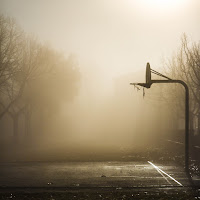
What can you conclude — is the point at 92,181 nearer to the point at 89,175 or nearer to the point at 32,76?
the point at 89,175

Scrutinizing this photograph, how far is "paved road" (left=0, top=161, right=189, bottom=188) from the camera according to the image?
1512cm

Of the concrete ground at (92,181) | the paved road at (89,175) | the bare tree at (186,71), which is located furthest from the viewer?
the bare tree at (186,71)

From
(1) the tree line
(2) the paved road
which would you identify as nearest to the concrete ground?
(2) the paved road

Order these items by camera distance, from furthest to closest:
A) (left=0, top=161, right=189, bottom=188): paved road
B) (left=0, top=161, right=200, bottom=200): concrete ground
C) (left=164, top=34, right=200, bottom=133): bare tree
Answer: (left=164, top=34, right=200, bottom=133): bare tree, (left=0, top=161, right=189, bottom=188): paved road, (left=0, top=161, right=200, bottom=200): concrete ground

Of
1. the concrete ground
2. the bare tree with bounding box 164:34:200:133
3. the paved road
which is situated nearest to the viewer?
the concrete ground

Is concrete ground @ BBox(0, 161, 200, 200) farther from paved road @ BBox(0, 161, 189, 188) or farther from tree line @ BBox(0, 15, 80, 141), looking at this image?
tree line @ BBox(0, 15, 80, 141)

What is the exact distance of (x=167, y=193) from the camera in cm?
1280

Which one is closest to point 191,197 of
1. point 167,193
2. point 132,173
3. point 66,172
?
point 167,193

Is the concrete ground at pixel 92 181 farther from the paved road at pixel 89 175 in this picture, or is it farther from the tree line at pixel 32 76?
the tree line at pixel 32 76

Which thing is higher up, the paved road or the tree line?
the tree line

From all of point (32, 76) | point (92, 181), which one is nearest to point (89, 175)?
point (92, 181)

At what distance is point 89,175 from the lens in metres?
17.5

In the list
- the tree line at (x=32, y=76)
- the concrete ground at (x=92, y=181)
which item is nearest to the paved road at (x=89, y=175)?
the concrete ground at (x=92, y=181)

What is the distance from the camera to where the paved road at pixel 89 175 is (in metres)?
15.1
